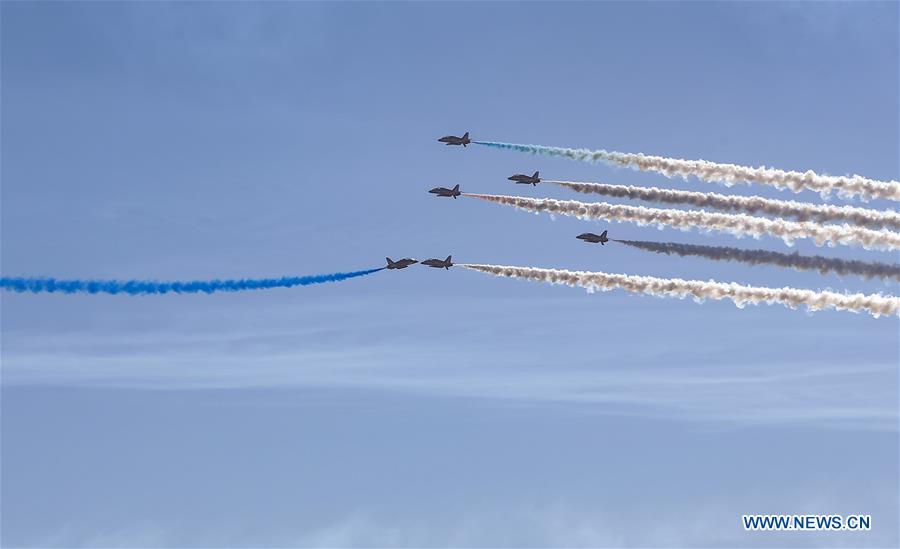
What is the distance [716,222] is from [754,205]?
4.06m

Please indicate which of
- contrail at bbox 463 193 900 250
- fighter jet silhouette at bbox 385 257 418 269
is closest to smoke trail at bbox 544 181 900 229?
contrail at bbox 463 193 900 250

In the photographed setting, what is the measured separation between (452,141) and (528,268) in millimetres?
17997

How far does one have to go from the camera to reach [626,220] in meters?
141

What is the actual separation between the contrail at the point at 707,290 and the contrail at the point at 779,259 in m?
2.32

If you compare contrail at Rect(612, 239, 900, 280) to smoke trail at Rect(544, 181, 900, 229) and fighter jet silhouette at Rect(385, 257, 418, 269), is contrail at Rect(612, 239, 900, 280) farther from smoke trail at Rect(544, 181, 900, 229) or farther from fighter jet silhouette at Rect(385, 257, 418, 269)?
fighter jet silhouette at Rect(385, 257, 418, 269)

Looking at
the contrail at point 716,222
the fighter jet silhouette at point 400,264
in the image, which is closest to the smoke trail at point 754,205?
the contrail at point 716,222

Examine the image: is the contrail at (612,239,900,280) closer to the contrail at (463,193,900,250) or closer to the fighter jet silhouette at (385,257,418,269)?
the contrail at (463,193,900,250)

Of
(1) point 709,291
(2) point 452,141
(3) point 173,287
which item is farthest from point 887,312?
(3) point 173,287

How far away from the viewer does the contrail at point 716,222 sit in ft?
436

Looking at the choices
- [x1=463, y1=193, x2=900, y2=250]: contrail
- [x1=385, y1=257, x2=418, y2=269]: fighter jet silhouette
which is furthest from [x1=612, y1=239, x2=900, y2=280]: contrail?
[x1=385, y1=257, x2=418, y2=269]: fighter jet silhouette

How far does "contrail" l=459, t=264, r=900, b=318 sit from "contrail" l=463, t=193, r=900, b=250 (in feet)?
16.9

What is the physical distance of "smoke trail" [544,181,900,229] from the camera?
134m

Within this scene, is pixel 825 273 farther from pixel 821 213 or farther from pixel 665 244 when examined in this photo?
pixel 665 244

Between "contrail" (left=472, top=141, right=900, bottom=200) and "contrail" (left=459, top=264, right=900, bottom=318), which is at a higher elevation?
"contrail" (left=472, top=141, right=900, bottom=200)
